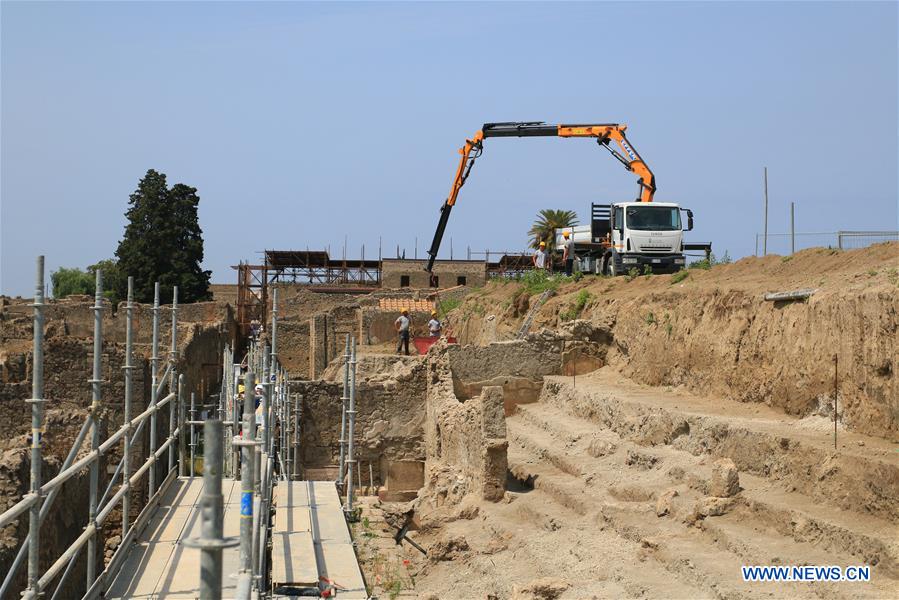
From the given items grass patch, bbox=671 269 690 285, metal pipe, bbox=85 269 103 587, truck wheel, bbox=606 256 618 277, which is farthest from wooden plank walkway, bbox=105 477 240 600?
truck wheel, bbox=606 256 618 277

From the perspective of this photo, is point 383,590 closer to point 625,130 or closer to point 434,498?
point 434,498

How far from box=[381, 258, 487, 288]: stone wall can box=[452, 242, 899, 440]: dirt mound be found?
81.8 ft

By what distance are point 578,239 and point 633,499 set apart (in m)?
15.4

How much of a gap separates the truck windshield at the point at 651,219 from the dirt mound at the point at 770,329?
1.78 m

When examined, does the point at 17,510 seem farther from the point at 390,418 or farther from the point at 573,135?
the point at 573,135

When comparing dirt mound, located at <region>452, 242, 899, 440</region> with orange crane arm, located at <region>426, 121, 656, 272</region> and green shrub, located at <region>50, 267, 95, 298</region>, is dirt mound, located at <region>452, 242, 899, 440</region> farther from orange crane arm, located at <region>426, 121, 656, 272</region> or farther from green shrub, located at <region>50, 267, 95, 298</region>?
green shrub, located at <region>50, 267, 95, 298</region>

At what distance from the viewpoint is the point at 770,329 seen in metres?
12.9

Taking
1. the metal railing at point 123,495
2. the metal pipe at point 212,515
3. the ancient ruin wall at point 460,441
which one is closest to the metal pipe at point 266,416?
the metal railing at point 123,495

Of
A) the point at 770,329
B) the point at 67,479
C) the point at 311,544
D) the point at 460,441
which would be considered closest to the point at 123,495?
the point at 67,479

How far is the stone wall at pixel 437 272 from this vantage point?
46969 millimetres

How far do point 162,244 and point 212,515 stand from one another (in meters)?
45.2

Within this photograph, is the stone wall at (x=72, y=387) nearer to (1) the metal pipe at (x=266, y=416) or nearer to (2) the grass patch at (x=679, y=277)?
(1) the metal pipe at (x=266, y=416)

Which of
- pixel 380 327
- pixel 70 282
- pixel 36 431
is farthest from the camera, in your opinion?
pixel 70 282

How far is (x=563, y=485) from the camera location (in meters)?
12.1
